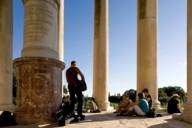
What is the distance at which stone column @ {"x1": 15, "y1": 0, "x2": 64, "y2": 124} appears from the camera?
208ft

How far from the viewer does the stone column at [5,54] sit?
123125 mm

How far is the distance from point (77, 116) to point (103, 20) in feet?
270

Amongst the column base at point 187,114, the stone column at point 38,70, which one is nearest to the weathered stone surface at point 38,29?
the stone column at point 38,70

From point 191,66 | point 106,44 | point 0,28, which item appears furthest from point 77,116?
point 106,44

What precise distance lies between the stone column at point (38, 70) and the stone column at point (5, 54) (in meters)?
58.7

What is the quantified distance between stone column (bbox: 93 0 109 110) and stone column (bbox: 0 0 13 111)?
35.3m

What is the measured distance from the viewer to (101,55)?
143 meters

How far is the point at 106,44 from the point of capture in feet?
472

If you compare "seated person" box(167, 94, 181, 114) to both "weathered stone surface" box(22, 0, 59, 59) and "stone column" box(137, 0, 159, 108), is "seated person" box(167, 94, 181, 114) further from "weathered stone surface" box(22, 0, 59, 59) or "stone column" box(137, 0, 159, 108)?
"weathered stone surface" box(22, 0, 59, 59)

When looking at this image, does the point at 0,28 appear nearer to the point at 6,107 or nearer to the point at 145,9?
the point at 6,107

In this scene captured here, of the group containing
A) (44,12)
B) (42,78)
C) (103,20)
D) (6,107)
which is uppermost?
(103,20)

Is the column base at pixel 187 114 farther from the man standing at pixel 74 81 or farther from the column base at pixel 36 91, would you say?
the column base at pixel 36 91

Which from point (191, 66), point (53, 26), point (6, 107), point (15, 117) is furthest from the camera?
point (6, 107)

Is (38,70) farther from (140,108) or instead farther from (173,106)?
(173,106)
